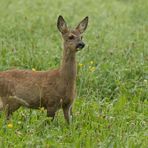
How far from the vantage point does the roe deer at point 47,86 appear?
23.4 ft

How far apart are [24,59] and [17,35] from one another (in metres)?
1.80

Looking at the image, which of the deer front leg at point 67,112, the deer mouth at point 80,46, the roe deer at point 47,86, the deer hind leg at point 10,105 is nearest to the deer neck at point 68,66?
the roe deer at point 47,86

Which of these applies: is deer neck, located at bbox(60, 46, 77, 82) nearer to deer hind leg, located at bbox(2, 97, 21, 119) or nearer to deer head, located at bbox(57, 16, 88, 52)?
deer head, located at bbox(57, 16, 88, 52)

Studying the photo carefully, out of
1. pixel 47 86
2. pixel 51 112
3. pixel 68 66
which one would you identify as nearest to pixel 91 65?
pixel 68 66

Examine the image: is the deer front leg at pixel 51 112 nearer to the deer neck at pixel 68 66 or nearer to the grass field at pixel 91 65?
the grass field at pixel 91 65

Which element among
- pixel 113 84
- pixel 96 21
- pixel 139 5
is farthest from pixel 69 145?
pixel 139 5

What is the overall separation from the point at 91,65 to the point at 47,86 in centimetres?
212

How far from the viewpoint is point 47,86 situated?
7219mm

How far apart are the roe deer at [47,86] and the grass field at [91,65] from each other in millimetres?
161

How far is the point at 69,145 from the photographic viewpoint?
243 inches

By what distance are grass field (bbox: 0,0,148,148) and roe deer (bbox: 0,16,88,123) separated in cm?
16

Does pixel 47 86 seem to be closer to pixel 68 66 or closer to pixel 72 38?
pixel 68 66

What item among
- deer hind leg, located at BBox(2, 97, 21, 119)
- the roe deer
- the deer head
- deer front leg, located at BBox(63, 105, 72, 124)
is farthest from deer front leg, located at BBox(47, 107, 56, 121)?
the deer head

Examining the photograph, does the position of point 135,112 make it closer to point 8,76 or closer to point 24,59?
point 8,76
